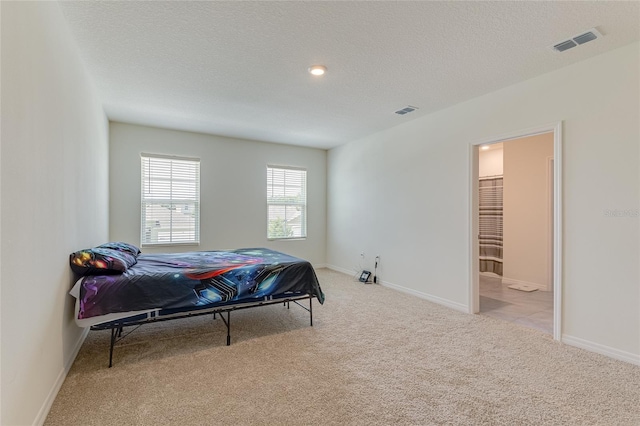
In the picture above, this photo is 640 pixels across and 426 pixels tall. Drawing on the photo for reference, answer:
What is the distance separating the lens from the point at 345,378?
7.18 feet

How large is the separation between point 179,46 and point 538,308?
490 cm

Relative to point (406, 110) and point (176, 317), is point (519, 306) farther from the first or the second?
point (176, 317)

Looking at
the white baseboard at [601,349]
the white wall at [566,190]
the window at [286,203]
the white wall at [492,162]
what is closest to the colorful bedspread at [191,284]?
the white wall at [566,190]

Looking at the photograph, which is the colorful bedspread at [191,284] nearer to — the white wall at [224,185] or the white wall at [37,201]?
the white wall at [37,201]

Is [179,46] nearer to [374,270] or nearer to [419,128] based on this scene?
[419,128]

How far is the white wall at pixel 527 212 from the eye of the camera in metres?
4.75

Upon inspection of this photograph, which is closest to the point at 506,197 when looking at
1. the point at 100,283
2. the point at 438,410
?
the point at 438,410

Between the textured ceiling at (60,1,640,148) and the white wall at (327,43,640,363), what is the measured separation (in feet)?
0.80

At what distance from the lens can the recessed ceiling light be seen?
2.82 metres

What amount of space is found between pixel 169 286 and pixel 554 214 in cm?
360

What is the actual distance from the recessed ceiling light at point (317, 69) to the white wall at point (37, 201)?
1878 millimetres

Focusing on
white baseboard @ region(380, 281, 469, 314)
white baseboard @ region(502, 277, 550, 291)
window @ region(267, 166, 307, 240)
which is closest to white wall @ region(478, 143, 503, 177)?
white baseboard @ region(502, 277, 550, 291)

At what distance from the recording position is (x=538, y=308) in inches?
150

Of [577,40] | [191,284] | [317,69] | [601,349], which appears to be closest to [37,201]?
[191,284]
